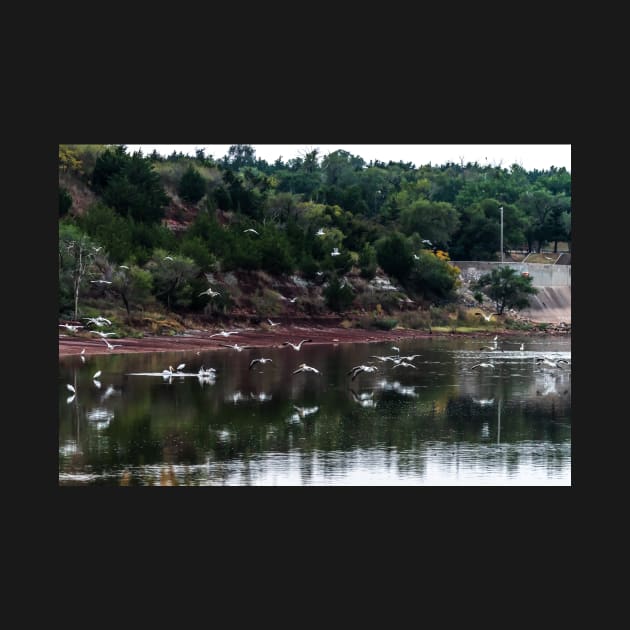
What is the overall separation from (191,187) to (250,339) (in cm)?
2439

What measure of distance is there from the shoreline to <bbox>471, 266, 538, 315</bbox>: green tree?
171 inches

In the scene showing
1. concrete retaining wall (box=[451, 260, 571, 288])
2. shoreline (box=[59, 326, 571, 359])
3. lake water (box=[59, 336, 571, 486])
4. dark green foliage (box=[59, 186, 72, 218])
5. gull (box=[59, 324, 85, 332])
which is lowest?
lake water (box=[59, 336, 571, 486])

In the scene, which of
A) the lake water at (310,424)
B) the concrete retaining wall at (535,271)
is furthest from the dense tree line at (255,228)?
the lake water at (310,424)

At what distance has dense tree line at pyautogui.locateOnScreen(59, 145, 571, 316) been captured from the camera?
58.8 meters

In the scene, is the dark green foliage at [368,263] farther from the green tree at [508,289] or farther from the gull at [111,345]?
the gull at [111,345]

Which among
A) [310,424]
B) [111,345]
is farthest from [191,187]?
[310,424]

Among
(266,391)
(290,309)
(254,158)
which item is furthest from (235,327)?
(254,158)

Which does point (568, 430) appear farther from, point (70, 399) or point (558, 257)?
point (558, 257)

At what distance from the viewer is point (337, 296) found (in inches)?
2704

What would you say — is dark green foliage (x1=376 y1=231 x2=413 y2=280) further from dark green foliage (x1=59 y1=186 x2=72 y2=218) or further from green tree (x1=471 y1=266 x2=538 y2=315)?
dark green foliage (x1=59 y1=186 x2=72 y2=218)

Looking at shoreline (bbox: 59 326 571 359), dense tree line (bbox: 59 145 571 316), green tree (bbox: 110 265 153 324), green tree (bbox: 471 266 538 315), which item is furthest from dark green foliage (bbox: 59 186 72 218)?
green tree (bbox: 471 266 538 315)

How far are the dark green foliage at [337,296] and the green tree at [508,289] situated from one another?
1253 centimetres

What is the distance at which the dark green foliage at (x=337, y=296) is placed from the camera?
225ft

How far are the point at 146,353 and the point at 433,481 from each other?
26.8m
